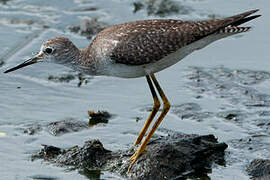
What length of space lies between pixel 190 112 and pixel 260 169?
212 centimetres

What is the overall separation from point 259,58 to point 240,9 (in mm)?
2145

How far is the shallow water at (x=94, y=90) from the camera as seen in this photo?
9398 millimetres

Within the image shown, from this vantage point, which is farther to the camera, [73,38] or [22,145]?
[73,38]

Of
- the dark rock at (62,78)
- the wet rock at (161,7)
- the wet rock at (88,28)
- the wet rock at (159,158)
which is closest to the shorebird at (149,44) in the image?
the wet rock at (159,158)

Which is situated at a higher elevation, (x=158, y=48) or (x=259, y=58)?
(x=158, y=48)

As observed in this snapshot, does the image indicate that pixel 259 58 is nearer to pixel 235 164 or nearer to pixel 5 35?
pixel 235 164

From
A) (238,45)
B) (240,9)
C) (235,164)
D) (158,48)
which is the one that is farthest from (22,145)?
(240,9)

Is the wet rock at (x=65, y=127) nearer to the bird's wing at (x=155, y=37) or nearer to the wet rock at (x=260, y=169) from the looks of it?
the bird's wing at (x=155, y=37)

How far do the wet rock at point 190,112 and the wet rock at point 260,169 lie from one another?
174 cm

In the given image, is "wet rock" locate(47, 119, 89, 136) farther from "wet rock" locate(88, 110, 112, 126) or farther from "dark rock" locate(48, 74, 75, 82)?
"dark rock" locate(48, 74, 75, 82)

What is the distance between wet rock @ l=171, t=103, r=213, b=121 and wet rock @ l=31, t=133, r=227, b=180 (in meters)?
1.17

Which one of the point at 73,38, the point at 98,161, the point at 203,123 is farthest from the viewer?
the point at 73,38

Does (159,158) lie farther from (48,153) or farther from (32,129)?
(32,129)

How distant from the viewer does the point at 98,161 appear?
898 centimetres
